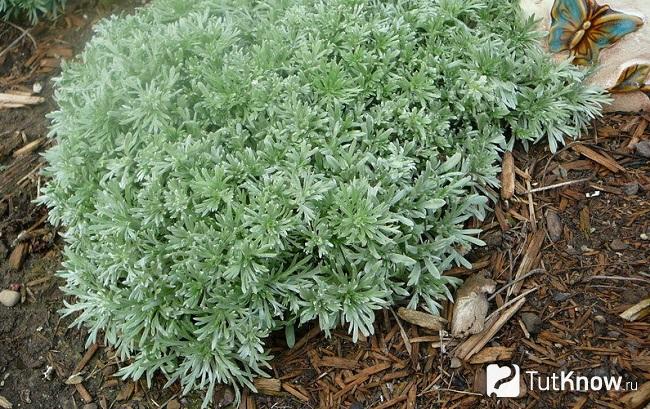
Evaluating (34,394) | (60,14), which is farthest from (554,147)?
(60,14)

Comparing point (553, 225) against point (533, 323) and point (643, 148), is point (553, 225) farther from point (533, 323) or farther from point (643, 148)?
point (643, 148)

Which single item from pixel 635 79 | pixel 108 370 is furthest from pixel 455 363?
pixel 635 79

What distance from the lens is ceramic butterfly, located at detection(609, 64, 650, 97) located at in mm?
3393

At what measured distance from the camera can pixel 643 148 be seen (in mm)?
3314

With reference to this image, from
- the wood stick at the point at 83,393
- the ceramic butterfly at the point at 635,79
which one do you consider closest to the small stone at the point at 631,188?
the ceramic butterfly at the point at 635,79

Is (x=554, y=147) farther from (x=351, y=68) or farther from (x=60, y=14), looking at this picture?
(x=60, y=14)

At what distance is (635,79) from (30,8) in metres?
3.63

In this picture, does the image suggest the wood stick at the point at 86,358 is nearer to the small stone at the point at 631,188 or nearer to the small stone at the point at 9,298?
the small stone at the point at 9,298

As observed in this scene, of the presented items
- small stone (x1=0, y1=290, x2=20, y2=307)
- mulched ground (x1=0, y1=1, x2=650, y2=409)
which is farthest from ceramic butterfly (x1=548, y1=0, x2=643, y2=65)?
small stone (x1=0, y1=290, x2=20, y2=307)

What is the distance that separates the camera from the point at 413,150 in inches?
124
